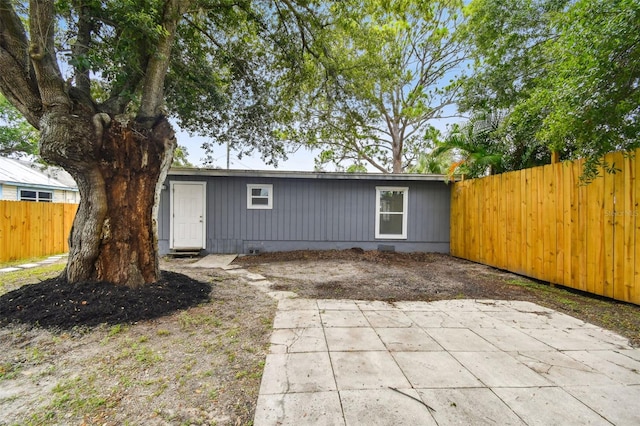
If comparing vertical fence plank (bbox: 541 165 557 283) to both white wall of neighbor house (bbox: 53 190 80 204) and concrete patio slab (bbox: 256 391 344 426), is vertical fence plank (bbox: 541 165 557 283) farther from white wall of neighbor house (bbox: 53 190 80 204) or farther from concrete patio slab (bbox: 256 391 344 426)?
white wall of neighbor house (bbox: 53 190 80 204)

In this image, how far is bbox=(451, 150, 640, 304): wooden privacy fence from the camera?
336cm

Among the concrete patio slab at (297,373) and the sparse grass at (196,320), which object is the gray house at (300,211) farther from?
the concrete patio slab at (297,373)

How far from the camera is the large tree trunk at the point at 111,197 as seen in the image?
306 cm

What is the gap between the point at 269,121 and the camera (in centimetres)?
644

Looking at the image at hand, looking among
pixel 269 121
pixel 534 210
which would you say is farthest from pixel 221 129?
pixel 534 210

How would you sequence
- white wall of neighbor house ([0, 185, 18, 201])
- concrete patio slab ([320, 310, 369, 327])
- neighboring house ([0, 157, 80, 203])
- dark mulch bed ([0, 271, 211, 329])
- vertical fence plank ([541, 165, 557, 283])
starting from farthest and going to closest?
neighboring house ([0, 157, 80, 203])
white wall of neighbor house ([0, 185, 18, 201])
vertical fence plank ([541, 165, 557, 283])
concrete patio slab ([320, 310, 369, 327])
dark mulch bed ([0, 271, 211, 329])

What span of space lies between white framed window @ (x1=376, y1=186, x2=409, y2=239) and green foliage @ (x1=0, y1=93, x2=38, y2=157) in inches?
624

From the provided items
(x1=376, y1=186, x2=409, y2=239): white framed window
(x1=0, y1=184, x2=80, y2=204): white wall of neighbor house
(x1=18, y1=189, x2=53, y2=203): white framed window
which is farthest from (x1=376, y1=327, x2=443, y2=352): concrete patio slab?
(x1=18, y1=189, x2=53, y2=203): white framed window

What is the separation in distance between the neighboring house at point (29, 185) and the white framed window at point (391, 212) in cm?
1143

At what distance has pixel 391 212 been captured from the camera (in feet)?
25.6

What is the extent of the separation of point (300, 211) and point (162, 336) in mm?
5296

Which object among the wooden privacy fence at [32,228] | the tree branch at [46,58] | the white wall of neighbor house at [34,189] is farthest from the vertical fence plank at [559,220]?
the white wall of neighbor house at [34,189]

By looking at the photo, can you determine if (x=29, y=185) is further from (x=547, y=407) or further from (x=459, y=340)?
(x=547, y=407)

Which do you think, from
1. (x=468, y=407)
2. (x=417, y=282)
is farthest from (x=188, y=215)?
(x=468, y=407)
